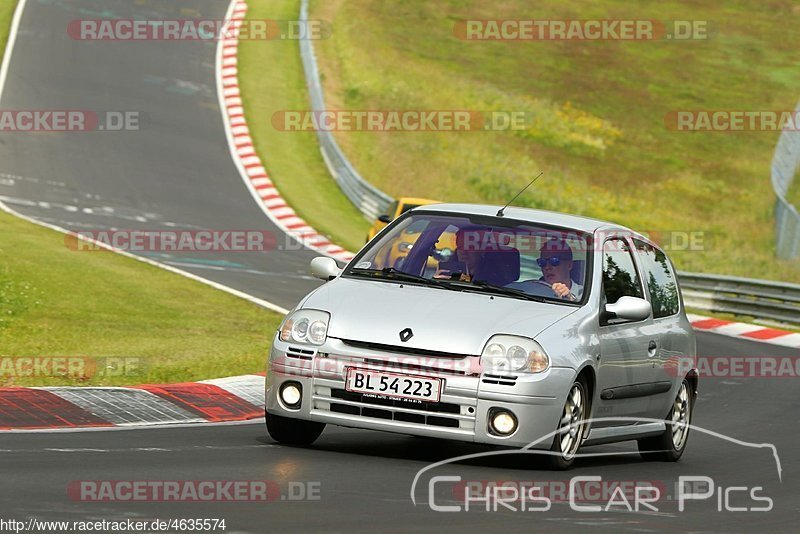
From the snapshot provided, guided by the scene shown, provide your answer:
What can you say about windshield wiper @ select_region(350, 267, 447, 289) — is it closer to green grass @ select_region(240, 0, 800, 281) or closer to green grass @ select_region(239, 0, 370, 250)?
green grass @ select_region(239, 0, 370, 250)

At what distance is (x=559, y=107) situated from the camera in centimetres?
4641

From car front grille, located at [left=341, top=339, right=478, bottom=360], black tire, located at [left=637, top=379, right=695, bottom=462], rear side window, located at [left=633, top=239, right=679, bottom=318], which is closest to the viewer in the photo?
car front grille, located at [left=341, top=339, right=478, bottom=360]

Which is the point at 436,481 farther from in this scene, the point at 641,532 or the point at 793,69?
the point at 793,69

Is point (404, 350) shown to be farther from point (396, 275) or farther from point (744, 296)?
point (744, 296)

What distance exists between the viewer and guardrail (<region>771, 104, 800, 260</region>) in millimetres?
30094

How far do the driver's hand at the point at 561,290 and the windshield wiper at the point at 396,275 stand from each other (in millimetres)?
713

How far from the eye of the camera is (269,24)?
151 feet

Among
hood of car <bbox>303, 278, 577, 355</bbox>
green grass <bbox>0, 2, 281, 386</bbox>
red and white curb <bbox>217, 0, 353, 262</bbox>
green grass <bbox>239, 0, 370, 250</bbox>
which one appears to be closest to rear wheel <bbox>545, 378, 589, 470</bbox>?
hood of car <bbox>303, 278, 577, 355</bbox>

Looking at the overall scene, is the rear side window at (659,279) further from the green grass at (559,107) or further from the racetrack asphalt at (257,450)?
the green grass at (559,107)

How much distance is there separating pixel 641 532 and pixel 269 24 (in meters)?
39.9

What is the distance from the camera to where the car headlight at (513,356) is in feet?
29.2

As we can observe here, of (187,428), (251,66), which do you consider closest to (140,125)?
(251,66)

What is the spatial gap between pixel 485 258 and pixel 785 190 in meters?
25.6

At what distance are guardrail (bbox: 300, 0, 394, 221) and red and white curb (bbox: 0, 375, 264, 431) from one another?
2037 centimetres
